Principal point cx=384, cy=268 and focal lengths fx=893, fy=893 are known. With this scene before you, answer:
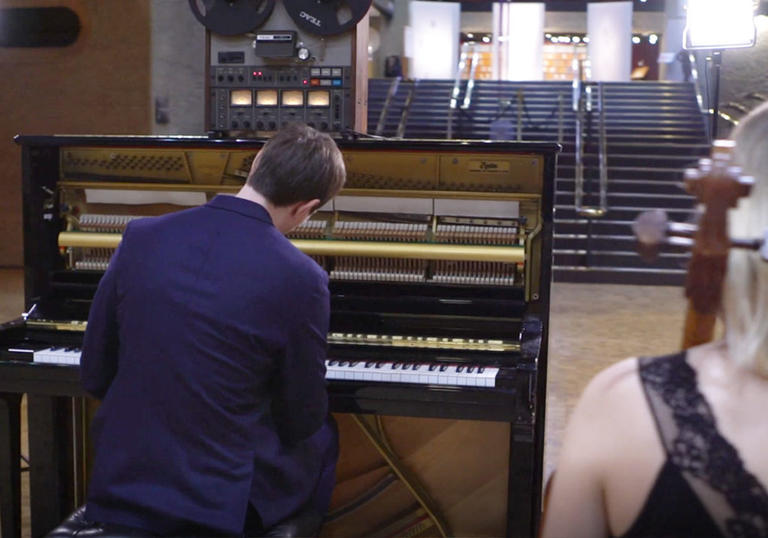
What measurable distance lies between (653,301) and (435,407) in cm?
701

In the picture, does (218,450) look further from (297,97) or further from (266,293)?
(297,97)

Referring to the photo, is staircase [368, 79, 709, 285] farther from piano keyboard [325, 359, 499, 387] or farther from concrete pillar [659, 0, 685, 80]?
piano keyboard [325, 359, 499, 387]

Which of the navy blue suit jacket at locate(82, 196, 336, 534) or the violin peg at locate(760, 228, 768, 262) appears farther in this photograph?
the navy blue suit jacket at locate(82, 196, 336, 534)

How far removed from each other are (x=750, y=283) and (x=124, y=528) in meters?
1.44

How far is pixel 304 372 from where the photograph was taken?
2.00 m

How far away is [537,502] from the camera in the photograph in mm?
2818

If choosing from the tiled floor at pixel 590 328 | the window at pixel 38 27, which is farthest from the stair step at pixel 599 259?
the window at pixel 38 27

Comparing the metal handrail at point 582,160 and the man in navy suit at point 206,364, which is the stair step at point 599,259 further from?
the man in navy suit at point 206,364

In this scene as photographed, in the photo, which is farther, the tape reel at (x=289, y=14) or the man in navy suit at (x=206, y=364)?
the tape reel at (x=289, y=14)

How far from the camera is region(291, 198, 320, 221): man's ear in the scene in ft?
6.95

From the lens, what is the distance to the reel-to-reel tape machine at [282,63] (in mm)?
3180

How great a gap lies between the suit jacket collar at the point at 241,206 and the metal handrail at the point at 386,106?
1042 cm

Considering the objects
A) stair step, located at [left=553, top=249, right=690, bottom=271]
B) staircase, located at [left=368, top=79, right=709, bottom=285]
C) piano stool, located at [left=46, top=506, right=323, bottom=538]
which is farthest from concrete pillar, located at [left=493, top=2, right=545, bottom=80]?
piano stool, located at [left=46, top=506, right=323, bottom=538]

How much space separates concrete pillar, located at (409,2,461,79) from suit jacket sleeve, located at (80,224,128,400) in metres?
17.0
